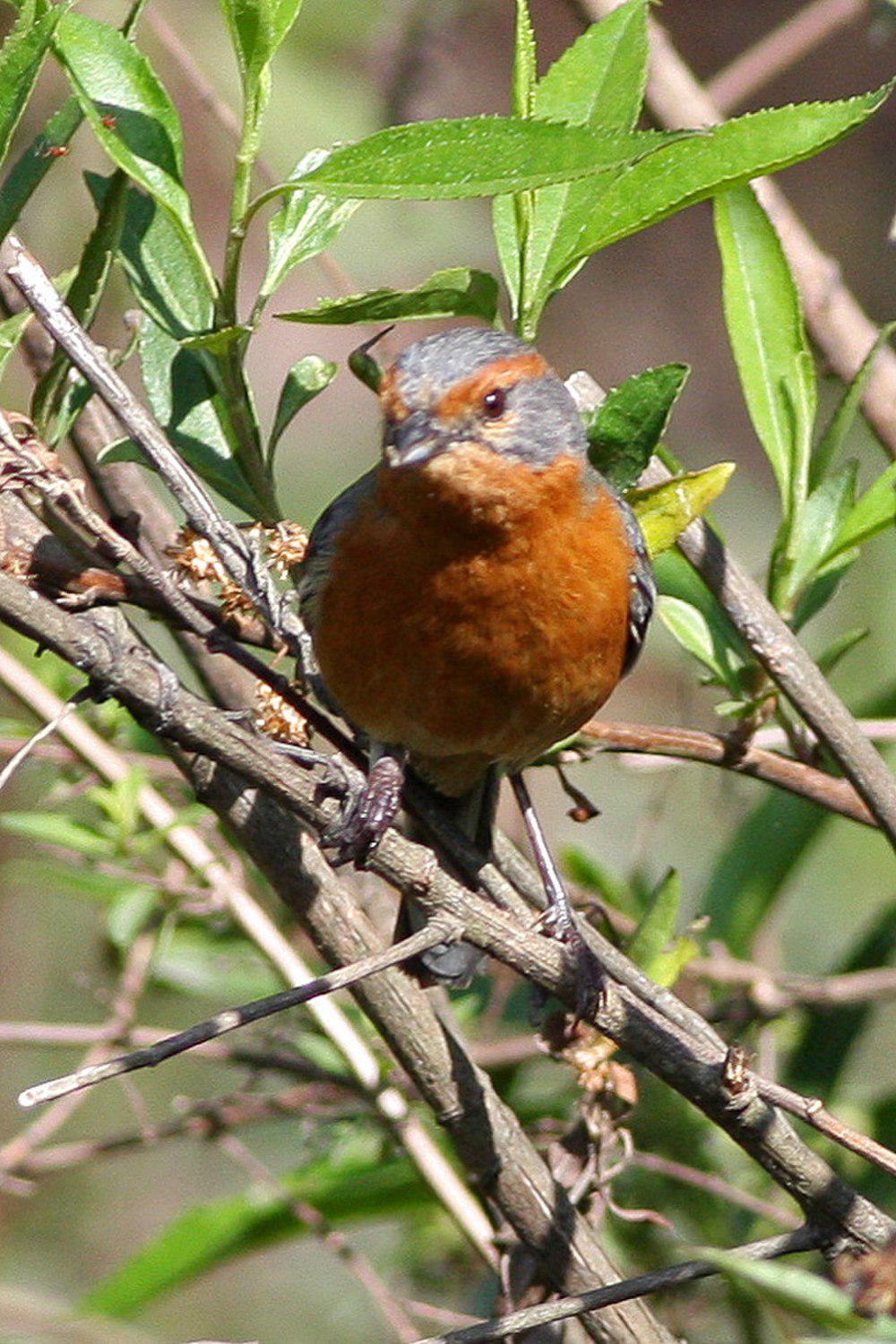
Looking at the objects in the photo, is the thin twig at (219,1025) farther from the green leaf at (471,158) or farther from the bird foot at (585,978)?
the green leaf at (471,158)

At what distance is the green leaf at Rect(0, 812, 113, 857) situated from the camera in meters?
4.11

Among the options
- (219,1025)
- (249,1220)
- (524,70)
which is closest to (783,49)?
(524,70)

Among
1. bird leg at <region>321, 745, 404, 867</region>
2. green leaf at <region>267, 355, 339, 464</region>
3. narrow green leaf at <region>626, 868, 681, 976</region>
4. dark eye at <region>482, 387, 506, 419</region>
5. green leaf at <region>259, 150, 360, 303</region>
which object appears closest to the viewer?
bird leg at <region>321, 745, 404, 867</region>

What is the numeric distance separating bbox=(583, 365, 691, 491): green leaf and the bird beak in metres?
0.31

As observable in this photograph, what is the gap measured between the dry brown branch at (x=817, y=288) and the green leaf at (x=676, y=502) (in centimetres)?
115

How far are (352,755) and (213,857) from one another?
0.94m

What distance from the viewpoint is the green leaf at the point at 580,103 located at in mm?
3051

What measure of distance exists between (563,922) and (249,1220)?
5.20 ft

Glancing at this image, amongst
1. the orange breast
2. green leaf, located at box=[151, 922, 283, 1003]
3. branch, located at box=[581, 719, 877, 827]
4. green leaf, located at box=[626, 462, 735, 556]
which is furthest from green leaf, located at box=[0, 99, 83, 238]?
green leaf, located at box=[151, 922, 283, 1003]

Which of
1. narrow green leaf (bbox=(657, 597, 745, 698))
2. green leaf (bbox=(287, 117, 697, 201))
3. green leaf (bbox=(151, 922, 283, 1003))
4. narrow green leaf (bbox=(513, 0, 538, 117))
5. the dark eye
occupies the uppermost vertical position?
narrow green leaf (bbox=(513, 0, 538, 117))

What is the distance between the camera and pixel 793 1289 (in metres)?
1.66

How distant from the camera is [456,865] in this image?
318 cm

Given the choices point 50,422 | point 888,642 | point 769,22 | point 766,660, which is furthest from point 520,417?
point 769,22

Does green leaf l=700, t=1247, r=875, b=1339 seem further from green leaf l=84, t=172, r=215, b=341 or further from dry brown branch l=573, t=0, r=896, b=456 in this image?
dry brown branch l=573, t=0, r=896, b=456
